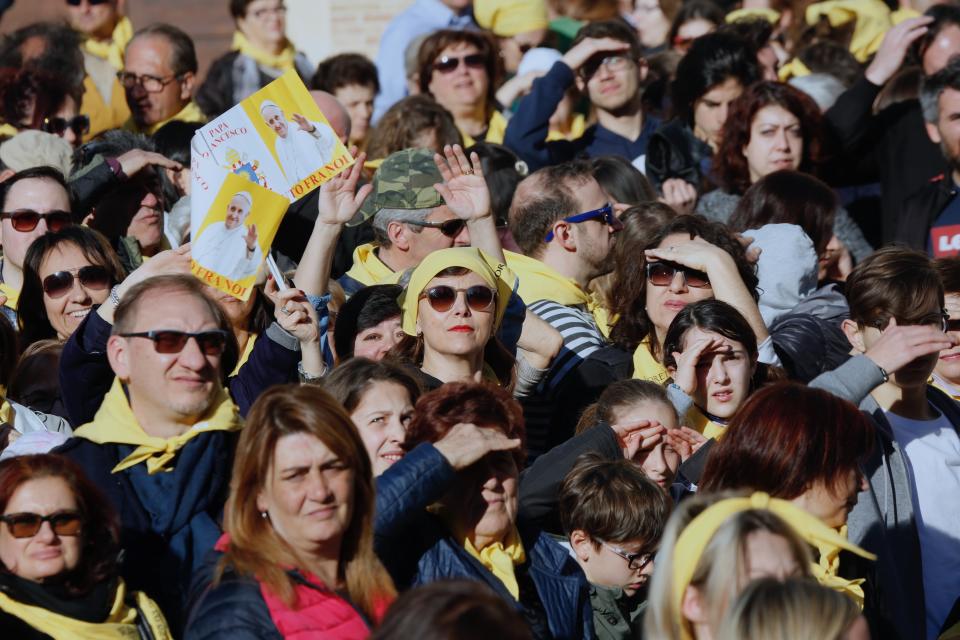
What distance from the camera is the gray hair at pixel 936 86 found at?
818cm

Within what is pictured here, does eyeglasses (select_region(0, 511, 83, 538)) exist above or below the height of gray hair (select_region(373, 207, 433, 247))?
below

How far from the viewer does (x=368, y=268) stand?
683 centimetres

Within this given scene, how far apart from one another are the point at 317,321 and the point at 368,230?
6.08 ft

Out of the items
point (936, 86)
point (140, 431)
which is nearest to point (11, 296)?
point (140, 431)

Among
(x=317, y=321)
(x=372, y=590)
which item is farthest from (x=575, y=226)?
(x=372, y=590)

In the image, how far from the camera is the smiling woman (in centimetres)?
645

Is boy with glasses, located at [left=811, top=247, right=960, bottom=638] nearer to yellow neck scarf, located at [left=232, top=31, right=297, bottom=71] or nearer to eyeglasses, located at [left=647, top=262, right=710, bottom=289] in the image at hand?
eyeglasses, located at [left=647, top=262, right=710, bottom=289]

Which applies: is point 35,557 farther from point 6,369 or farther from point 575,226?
point 575,226

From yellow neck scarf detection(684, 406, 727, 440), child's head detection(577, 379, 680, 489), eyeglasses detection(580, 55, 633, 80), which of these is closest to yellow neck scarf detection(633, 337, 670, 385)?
yellow neck scarf detection(684, 406, 727, 440)

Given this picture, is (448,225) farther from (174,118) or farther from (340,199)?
(174,118)

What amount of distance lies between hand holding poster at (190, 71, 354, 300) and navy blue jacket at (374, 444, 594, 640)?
1.38 meters

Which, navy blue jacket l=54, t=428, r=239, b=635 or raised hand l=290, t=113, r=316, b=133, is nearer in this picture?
navy blue jacket l=54, t=428, r=239, b=635

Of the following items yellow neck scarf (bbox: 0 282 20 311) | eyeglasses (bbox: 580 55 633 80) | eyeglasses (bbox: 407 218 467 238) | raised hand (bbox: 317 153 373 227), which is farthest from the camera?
eyeglasses (bbox: 580 55 633 80)

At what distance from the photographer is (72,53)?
892 centimetres
